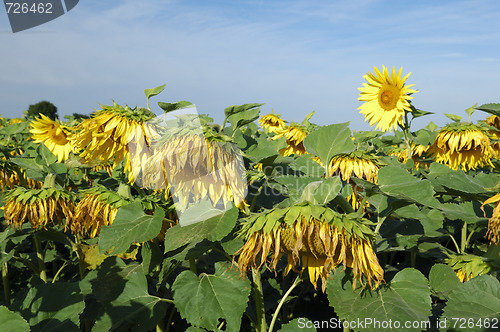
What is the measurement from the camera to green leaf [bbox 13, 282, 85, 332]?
1.70 metres

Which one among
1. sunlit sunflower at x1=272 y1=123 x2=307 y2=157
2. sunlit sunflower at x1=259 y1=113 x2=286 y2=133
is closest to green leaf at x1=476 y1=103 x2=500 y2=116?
sunlit sunflower at x1=272 y1=123 x2=307 y2=157

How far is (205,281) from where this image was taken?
1.80 metres

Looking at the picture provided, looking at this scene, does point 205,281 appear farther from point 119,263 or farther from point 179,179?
point 119,263

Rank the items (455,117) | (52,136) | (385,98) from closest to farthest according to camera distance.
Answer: (52,136) → (455,117) → (385,98)

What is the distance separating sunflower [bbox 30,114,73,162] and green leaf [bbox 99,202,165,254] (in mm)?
1654

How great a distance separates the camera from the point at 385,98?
12.2ft

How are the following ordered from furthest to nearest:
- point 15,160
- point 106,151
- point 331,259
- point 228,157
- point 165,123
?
point 15,160 < point 106,151 < point 165,123 < point 228,157 < point 331,259

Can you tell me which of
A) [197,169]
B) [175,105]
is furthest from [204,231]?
[175,105]

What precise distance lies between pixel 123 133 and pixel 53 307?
0.80 metres

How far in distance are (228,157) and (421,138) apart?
8.26 feet

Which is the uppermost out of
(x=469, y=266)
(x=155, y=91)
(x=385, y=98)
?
(x=155, y=91)

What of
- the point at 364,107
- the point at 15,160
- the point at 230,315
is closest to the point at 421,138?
the point at 364,107

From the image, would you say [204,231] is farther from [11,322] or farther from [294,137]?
[294,137]

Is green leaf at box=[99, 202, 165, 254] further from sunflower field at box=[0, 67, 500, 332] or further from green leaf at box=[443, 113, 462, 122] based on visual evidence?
green leaf at box=[443, 113, 462, 122]
